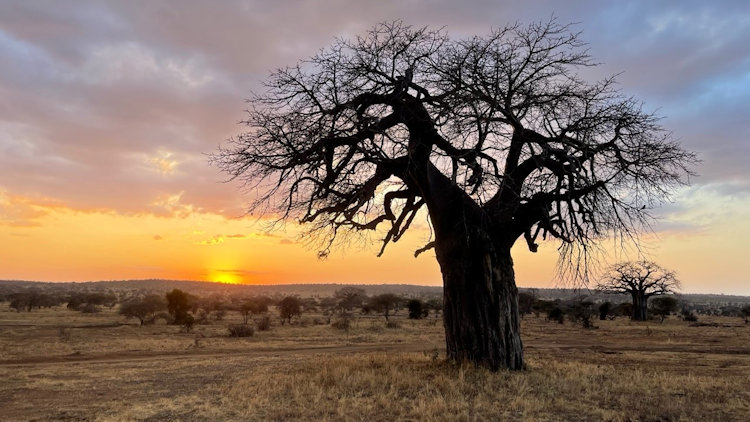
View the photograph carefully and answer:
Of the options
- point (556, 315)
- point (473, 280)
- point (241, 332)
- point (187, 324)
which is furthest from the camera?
point (556, 315)

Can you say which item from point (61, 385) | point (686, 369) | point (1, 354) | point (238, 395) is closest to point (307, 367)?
point (238, 395)

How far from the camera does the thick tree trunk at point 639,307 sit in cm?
4791

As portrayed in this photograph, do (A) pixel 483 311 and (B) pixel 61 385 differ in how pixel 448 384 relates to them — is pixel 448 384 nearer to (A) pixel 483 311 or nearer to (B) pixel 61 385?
(A) pixel 483 311

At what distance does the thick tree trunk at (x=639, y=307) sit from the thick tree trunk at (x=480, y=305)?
41763mm

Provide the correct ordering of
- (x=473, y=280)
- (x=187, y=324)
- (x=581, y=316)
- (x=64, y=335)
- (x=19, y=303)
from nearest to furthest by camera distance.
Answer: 1. (x=473, y=280)
2. (x=64, y=335)
3. (x=187, y=324)
4. (x=581, y=316)
5. (x=19, y=303)

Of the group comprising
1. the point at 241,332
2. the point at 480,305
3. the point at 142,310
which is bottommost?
the point at 241,332

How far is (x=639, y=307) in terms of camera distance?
159 ft

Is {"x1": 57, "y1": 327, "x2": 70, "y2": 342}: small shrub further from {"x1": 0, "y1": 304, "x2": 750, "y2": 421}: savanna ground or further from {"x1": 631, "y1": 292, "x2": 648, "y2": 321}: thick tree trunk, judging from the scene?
{"x1": 631, "y1": 292, "x2": 648, "y2": 321}: thick tree trunk

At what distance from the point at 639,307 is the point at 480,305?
4298 cm

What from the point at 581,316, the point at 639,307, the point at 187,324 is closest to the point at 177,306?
the point at 187,324

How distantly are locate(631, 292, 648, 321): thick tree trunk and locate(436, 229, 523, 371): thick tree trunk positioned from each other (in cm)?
4176

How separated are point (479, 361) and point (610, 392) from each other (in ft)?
8.80

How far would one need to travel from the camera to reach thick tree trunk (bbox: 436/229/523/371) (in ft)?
38.5

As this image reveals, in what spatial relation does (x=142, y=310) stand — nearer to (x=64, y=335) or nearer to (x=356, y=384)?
(x=64, y=335)
